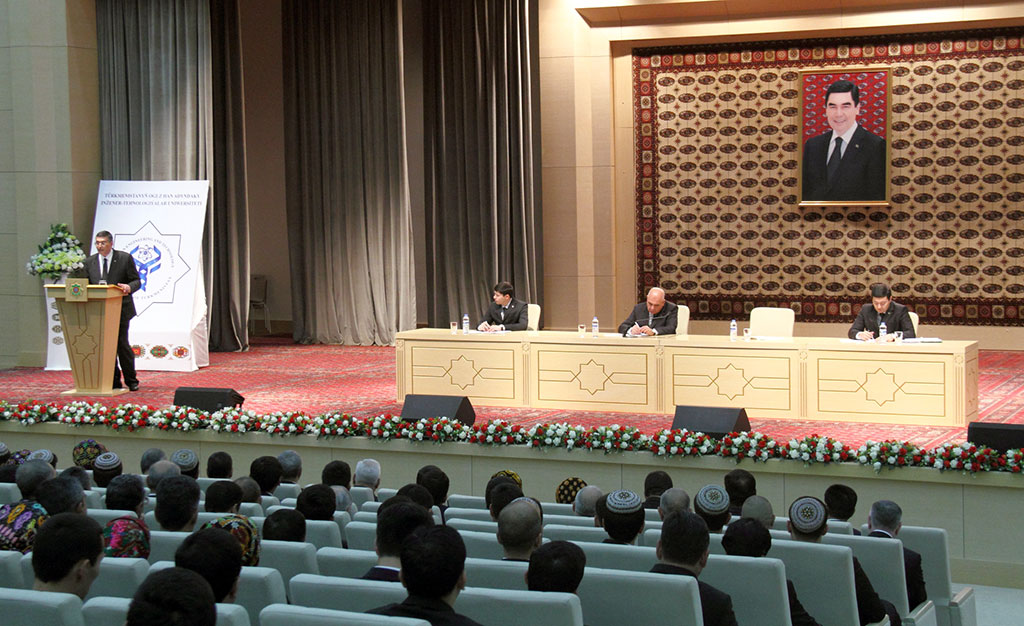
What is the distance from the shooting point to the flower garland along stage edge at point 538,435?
6.48 meters

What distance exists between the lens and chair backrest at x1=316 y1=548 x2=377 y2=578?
3.47 meters

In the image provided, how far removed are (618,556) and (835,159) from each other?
1015 cm

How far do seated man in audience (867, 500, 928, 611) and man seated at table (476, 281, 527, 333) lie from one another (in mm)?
5421

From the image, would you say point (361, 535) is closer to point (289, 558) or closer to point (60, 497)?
point (289, 558)

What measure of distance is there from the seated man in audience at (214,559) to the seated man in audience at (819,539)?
2023mm

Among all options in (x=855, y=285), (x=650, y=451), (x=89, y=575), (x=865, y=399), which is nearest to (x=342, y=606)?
(x=89, y=575)

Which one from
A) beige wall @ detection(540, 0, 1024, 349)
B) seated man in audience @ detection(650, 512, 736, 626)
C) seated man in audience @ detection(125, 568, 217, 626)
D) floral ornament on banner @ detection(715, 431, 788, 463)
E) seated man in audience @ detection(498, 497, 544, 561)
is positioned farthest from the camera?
beige wall @ detection(540, 0, 1024, 349)

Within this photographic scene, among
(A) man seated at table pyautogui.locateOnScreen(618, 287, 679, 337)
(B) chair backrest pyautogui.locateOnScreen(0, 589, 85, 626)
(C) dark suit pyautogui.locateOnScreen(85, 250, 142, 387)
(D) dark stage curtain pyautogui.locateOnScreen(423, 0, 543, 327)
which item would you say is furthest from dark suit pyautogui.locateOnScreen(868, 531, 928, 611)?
(D) dark stage curtain pyautogui.locateOnScreen(423, 0, 543, 327)

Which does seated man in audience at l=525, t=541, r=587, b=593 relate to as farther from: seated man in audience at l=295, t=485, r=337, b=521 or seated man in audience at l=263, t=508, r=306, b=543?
seated man in audience at l=295, t=485, r=337, b=521

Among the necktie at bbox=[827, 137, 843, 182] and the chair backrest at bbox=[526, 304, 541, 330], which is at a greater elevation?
the necktie at bbox=[827, 137, 843, 182]

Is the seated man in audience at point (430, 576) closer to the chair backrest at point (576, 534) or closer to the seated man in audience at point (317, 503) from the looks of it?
the chair backrest at point (576, 534)

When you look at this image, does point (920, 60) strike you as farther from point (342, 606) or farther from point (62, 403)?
point (342, 606)

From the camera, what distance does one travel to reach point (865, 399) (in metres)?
8.29

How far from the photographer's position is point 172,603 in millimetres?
2260
